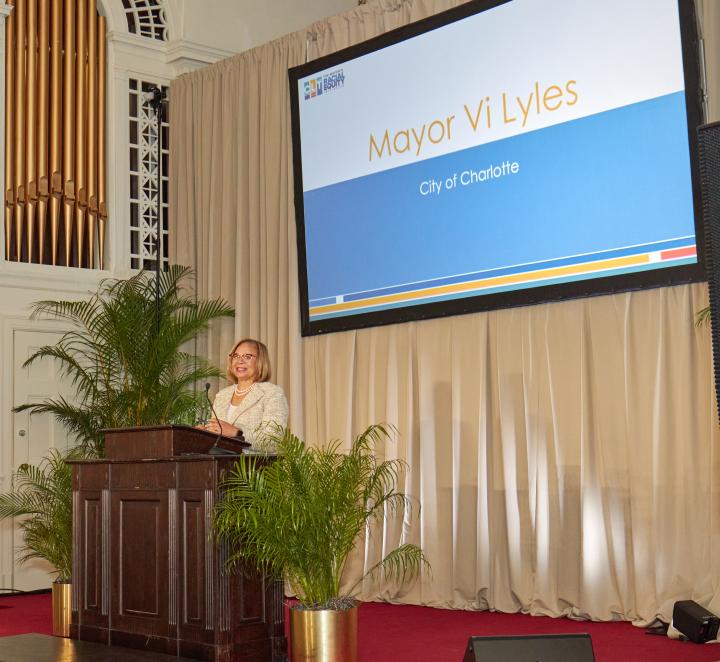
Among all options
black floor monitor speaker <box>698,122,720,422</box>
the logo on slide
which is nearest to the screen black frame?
the logo on slide

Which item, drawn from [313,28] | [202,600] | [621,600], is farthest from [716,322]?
[313,28]

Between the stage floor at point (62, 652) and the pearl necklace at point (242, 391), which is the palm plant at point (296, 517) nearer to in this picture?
the stage floor at point (62, 652)

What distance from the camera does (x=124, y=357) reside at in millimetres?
7980

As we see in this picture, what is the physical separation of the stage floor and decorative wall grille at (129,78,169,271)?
4.04m

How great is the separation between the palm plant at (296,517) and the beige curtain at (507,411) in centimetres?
176

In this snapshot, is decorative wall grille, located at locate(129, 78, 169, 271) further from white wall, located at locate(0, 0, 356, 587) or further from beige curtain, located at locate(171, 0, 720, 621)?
beige curtain, located at locate(171, 0, 720, 621)

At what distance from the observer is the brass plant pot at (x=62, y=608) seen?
5738 millimetres

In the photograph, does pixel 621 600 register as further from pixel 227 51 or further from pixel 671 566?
pixel 227 51

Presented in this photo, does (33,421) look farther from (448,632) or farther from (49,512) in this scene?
(448,632)

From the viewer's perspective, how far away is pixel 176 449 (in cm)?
495

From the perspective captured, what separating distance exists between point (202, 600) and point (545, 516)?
2.30 metres

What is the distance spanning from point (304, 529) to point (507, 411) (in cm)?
223

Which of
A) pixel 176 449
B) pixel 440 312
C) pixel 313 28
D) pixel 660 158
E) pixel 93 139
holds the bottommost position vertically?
pixel 176 449

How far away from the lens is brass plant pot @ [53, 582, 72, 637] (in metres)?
5.74
